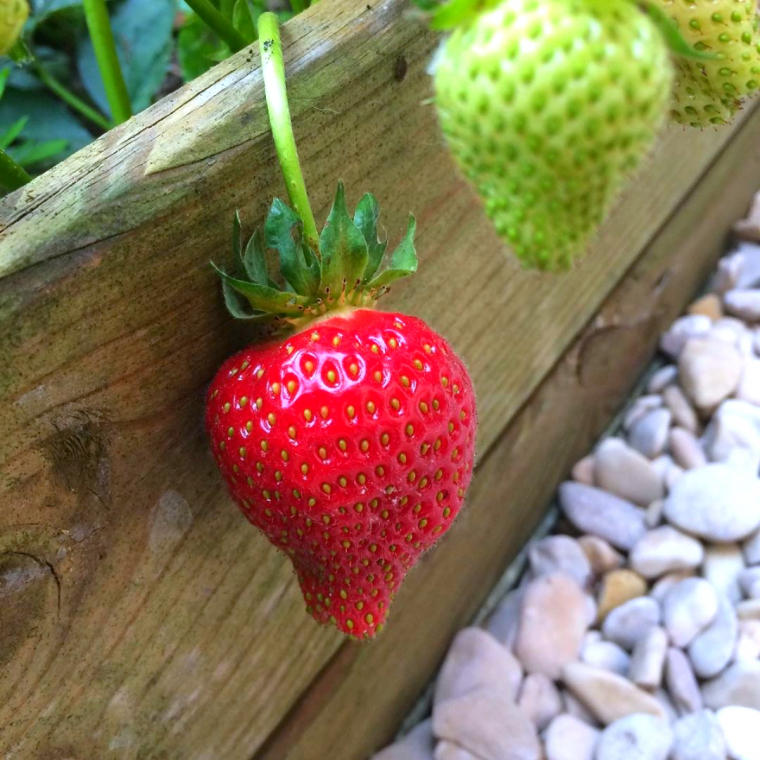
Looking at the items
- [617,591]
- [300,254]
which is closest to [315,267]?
[300,254]

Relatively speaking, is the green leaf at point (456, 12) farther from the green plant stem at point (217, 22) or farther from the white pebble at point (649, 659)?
the white pebble at point (649, 659)

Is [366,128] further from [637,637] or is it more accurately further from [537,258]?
[637,637]

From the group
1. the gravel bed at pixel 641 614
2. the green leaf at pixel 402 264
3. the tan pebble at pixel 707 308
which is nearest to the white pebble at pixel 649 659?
the gravel bed at pixel 641 614

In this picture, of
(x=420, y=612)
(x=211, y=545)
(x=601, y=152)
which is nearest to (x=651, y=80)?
(x=601, y=152)

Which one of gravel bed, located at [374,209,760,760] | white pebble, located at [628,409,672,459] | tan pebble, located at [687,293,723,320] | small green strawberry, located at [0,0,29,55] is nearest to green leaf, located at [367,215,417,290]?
small green strawberry, located at [0,0,29,55]

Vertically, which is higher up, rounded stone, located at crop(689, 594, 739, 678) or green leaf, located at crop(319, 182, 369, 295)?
green leaf, located at crop(319, 182, 369, 295)

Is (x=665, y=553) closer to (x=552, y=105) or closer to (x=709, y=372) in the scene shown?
(x=709, y=372)

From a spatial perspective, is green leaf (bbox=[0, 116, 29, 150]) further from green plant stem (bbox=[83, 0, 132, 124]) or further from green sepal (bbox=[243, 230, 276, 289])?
green sepal (bbox=[243, 230, 276, 289])
